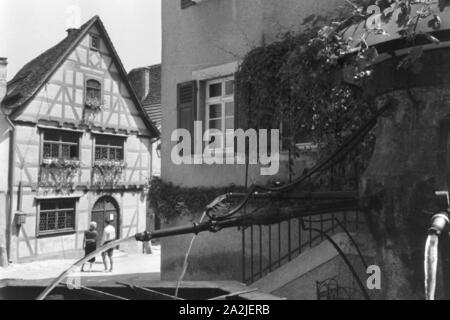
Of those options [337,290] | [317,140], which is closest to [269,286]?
[337,290]

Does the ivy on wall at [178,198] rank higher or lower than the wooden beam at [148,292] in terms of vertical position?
higher

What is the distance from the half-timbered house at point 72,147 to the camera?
13938 mm

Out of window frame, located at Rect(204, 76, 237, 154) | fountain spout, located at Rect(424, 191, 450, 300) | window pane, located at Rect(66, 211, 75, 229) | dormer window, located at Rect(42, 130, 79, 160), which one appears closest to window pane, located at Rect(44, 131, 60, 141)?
dormer window, located at Rect(42, 130, 79, 160)

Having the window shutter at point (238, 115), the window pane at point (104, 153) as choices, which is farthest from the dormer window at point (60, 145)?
the window shutter at point (238, 115)

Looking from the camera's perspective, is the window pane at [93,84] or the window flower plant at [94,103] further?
the window pane at [93,84]

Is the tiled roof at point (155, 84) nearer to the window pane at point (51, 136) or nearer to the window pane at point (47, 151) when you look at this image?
the window pane at point (51, 136)

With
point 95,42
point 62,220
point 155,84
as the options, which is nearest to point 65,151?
point 62,220

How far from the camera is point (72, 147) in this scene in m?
15.5

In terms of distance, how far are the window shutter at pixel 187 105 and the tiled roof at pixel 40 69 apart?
858 centimetres

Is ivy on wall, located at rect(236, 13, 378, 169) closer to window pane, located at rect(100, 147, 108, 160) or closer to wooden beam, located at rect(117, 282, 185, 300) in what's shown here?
wooden beam, located at rect(117, 282, 185, 300)

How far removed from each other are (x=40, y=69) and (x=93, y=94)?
2.01 meters

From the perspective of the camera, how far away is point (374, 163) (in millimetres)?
2887

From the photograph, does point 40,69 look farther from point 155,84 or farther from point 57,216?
point 155,84

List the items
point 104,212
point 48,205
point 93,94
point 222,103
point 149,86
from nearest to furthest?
point 222,103, point 48,205, point 93,94, point 104,212, point 149,86
